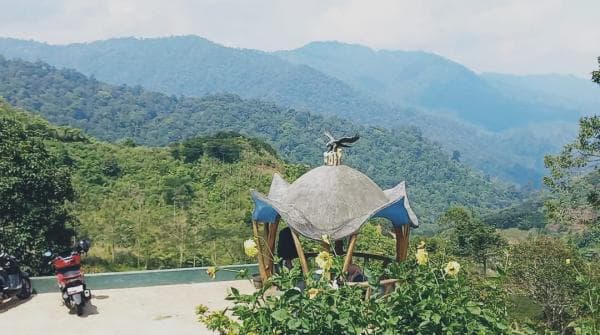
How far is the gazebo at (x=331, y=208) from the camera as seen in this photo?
6.73 metres

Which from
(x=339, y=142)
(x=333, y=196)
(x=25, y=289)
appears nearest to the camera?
(x=333, y=196)

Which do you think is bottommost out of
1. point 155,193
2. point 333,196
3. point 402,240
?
point 155,193

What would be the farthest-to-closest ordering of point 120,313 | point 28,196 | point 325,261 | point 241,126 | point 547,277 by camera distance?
point 241,126, point 547,277, point 28,196, point 120,313, point 325,261

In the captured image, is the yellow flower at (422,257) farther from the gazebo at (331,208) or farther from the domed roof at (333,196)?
the domed roof at (333,196)

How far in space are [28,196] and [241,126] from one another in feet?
291

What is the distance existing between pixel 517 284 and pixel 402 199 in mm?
15013

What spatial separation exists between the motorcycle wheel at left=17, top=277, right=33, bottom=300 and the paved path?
9 cm

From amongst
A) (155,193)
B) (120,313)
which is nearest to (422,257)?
(120,313)

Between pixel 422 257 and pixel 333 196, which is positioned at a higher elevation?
pixel 422 257

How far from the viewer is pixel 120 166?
31.2 m

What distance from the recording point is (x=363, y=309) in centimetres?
322

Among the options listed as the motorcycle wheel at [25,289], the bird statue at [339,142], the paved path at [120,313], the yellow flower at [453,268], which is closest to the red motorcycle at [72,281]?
the paved path at [120,313]

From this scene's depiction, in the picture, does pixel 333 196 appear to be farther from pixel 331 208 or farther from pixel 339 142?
pixel 339 142

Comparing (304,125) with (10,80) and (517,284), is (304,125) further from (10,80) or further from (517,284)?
(517,284)
